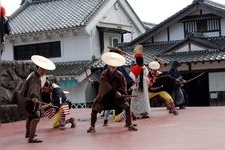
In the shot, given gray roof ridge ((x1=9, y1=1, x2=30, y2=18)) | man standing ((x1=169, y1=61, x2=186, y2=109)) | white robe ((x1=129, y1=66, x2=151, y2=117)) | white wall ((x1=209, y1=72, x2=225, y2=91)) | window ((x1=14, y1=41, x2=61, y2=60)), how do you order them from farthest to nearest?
gray roof ridge ((x1=9, y1=1, x2=30, y2=18)) < window ((x1=14, y1=41, x2=61, y2=60)) < white wall ((x1=209, y1=72, x2=225, y2=91)) < man standing ((x1=169, y1=61, x2=186, y2=109)) < white robe ((x1=129, y1=66, x2=151, y2=117))

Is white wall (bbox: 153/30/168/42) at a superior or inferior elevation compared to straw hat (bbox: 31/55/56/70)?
superior

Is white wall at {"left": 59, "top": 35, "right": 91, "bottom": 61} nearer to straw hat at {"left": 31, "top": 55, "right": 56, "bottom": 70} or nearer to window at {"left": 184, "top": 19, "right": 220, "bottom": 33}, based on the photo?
window at {"left": 184, "top": 19, "right": 220, "bottom": 33}

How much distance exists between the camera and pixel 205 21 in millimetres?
21547

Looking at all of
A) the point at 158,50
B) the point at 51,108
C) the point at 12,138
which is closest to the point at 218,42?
the point at 158,50

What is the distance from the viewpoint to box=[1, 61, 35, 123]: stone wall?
41.0ft

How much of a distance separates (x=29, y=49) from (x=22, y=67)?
11.6 metres

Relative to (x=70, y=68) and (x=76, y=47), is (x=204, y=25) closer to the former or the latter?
(x=76, y=47)

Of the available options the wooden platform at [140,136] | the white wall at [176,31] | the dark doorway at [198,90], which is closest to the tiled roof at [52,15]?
the white wall at [176,31]

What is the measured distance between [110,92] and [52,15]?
1753 centimetres

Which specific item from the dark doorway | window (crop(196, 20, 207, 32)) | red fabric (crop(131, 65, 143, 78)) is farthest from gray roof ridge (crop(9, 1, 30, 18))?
red fabric (crop(131, 65, 143, 78))

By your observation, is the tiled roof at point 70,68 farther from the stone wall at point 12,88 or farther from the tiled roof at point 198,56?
the stone wall at point 12,88

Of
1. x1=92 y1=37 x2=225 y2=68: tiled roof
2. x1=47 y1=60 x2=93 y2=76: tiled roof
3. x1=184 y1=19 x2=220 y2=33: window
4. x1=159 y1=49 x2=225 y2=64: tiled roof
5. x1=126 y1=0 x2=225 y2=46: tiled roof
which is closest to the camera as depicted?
x1=159 y1=49 x2=225 y2=64: tiled roof

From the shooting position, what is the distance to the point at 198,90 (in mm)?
20312

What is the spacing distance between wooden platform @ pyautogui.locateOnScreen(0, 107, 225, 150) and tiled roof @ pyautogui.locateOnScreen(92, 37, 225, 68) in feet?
26.3
